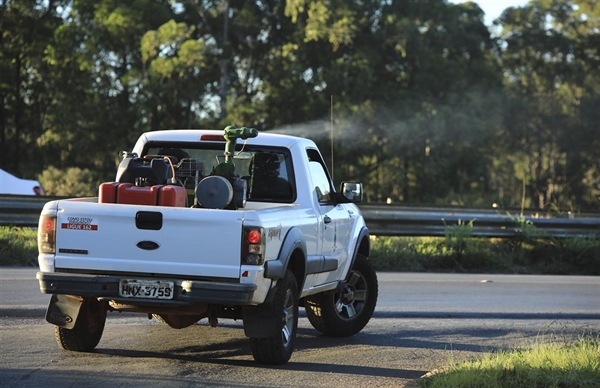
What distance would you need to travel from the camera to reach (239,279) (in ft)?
24.9

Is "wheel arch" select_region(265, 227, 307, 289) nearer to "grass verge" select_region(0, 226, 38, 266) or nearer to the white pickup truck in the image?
the white pickup truck

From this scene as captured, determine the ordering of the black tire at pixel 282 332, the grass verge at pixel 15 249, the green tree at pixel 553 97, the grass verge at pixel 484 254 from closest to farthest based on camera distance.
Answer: the black tire at pixel 282 332 < the grass verge at pixel 15 249 < the grass verge at pixel 484 254 < the green tree at pixel 553 97

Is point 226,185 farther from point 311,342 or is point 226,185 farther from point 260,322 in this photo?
point 311,342

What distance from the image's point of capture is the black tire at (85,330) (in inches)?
328

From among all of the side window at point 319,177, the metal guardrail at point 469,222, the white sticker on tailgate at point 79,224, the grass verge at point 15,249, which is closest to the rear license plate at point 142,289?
the white sticker on tailgate at point 79,224

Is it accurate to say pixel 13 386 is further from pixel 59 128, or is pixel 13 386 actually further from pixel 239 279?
pixel 59 128

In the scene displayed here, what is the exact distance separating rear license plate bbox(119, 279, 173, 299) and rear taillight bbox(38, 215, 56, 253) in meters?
0.58

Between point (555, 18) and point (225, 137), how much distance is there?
47.4 metres

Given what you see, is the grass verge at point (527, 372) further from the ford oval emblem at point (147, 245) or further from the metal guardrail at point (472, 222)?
the metal guardrail at point (472, 222)

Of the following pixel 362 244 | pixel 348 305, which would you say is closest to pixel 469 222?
pixel 362 244

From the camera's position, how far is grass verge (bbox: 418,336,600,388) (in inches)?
274

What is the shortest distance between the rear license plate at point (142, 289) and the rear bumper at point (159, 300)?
3cm

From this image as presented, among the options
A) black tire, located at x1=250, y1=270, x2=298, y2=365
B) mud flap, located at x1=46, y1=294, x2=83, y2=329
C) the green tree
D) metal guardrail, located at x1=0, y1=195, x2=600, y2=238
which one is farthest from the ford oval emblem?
the green tree

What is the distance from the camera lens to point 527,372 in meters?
7.11
